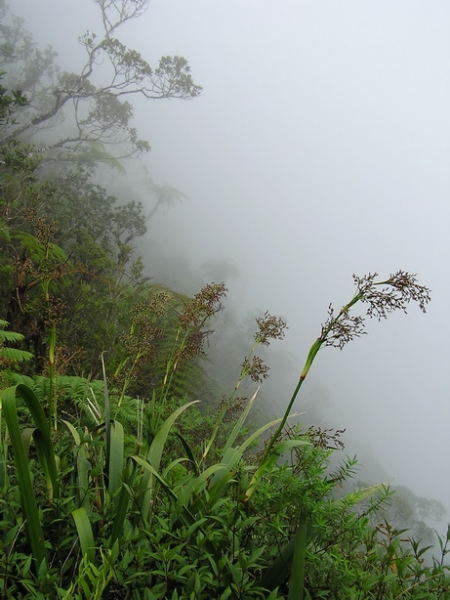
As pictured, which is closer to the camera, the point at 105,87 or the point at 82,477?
the point at 82,477

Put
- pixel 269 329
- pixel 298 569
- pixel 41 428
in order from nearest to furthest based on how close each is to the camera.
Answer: pixel 298 569 → pixel 41 428 → pixel 269 329

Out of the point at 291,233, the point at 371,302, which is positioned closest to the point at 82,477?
the point at 371,302

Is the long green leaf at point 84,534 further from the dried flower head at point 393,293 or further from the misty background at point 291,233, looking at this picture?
the misty background at point 291,233

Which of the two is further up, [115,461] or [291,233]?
[291,233]

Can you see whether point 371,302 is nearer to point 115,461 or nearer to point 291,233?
point 115,461

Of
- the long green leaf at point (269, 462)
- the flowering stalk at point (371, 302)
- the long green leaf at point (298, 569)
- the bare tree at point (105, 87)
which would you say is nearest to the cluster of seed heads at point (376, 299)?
the flowering stalk at point (371, 302)

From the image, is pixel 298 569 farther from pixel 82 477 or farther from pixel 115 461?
pixel 82 477

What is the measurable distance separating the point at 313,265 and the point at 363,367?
25897 millimetres

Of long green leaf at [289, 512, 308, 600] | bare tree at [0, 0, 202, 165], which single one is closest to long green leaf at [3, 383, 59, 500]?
long green leaf at [289, 512, 308, 600]

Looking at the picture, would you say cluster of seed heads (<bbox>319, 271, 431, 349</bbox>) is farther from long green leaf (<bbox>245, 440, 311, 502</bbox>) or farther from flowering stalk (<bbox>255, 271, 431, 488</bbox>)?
long green leaf (<bbox>245, 440, 311, 502</bbox>)

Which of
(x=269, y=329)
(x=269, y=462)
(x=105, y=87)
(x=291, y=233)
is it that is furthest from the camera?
(x=291, y=233)

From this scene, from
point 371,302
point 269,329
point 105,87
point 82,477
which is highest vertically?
point 105,87

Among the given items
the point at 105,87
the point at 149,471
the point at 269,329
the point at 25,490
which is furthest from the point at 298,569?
the point at 105,87

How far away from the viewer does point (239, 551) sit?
90 centimetres
